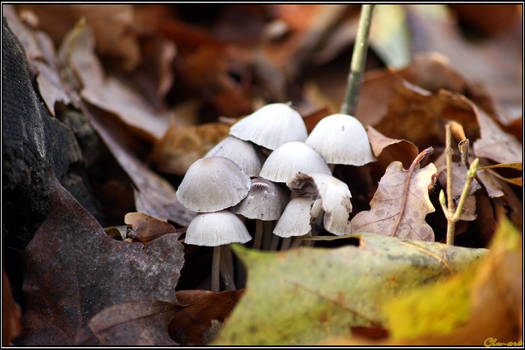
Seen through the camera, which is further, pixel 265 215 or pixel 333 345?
pixel 265 215

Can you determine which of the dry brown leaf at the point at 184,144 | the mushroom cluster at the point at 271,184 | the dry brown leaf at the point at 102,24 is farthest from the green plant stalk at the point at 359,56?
the dry brown leaf at the point at 102,24

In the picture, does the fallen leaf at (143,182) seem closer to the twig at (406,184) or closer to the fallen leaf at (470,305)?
the twig at (406,184)

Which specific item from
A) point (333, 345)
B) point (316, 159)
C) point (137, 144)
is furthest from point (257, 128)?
point (137, 144)

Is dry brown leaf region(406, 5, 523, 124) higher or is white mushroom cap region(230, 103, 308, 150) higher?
dry brown leaf region(406, 5, 523, 124)

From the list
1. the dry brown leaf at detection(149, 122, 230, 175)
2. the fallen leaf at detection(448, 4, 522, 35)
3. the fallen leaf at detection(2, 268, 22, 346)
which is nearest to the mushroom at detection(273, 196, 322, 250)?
the fallen leaf at detection(2, 268, 22, 346)

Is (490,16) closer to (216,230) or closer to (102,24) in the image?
(102,24)

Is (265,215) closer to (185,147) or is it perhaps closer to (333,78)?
(185,147)

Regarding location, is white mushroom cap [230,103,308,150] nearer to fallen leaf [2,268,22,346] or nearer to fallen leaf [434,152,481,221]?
fallen leaf [434,152,481,221]
